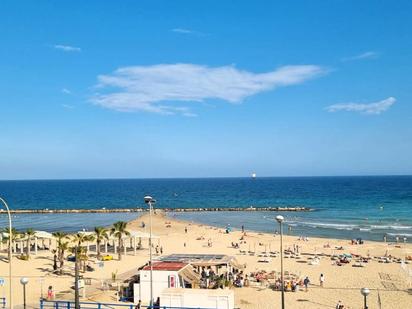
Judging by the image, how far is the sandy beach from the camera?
26.4 meters

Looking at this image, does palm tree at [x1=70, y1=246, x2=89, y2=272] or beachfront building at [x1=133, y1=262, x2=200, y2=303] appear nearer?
beachfront building at [x1=133, y1=262, x2=200, y2=303]

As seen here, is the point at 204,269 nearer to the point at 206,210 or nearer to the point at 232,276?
the point at 232,276

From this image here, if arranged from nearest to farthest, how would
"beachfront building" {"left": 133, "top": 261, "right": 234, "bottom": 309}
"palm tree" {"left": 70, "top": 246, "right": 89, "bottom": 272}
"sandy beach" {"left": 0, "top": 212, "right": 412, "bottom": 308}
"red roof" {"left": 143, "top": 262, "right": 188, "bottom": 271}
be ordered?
"beachfront building" {"left": 133, "top": 261, "right": 234, "bottom": 309} → "red roof" {"left": 143, "top": 262, "right": 188, "bottom": 271} → "sandy beach" {"left": 0, "top": 212, "right": 412, "bottom": 308} → "palm tree" {"left": 70, "top": 246, "right": 89, "bottom": 272}

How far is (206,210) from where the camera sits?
10631cm

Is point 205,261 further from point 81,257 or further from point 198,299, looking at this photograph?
point 81,257

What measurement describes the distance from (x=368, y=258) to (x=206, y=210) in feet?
221

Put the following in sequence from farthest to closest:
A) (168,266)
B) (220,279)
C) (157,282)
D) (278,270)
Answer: (278,270), (220,279), (168,266), (157,282)

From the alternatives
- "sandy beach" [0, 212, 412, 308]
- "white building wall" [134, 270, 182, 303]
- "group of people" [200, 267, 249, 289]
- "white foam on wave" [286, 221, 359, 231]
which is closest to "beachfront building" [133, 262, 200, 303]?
"white building wall" [134, 270, 182, 303]

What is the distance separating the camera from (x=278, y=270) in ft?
116

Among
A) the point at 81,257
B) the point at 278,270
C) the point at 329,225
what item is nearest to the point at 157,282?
the point at 81,257

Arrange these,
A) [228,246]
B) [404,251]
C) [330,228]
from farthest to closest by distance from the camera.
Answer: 1. [330,228]
2. [228,246]
3. [404,251]

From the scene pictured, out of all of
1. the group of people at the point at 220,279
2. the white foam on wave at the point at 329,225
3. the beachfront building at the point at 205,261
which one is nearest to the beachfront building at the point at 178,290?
the group of people at the point at 220,279

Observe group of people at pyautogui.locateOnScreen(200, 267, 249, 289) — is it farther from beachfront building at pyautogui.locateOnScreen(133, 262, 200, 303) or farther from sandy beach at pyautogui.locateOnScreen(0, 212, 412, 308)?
beachfront building at pyautogui.locateOnScreen(133, 262, 200, 303)

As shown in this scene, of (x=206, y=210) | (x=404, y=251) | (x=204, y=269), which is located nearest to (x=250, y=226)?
(x=404, y=251)
